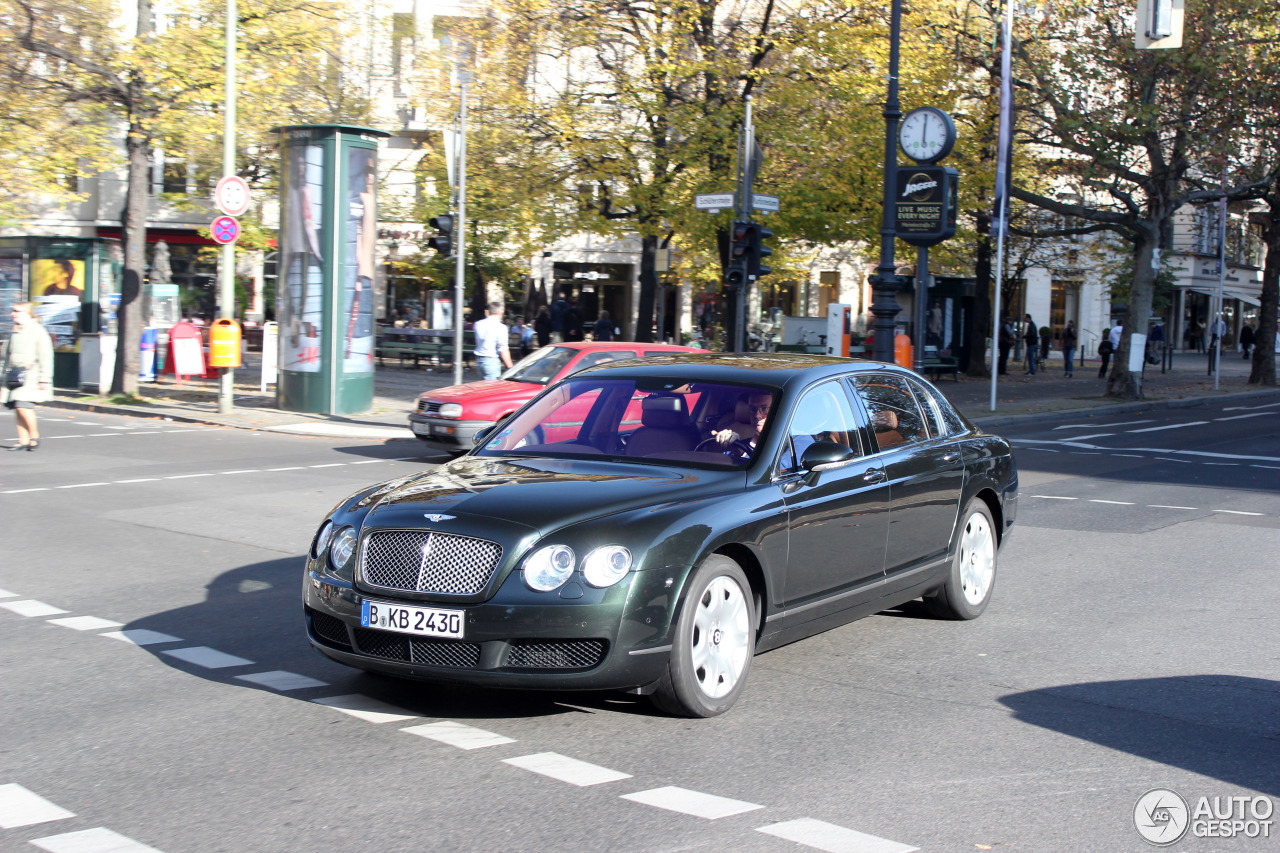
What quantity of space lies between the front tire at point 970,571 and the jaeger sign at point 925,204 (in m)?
13.7

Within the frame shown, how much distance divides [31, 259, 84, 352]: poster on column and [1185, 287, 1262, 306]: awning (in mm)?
54143

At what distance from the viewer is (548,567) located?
483 cm

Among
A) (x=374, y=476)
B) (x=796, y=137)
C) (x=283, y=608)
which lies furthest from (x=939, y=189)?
(x=283, y=608)

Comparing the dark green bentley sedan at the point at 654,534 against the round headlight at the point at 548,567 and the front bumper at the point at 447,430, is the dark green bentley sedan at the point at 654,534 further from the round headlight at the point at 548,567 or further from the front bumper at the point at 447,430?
the front bumper at the point at 447,430

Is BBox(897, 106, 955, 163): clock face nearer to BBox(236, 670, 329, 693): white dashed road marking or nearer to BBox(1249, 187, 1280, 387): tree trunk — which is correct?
BBox(236, 670, 329, 693): white dashed road marking

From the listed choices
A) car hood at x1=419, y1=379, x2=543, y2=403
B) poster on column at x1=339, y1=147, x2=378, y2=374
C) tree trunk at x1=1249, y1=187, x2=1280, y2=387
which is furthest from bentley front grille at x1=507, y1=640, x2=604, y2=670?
tree trunk at x1=1249, y1=187, x2=1280, y2=387

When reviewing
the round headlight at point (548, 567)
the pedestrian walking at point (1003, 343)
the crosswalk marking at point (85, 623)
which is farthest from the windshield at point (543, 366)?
the pedestrian walking at point (1003, 343)

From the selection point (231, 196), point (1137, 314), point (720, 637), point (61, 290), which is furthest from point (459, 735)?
point (1137, 314)

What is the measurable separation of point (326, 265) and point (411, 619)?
1709 cm

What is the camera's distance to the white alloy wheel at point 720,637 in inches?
203

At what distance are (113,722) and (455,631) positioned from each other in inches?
59.0

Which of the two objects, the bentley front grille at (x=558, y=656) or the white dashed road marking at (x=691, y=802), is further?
the bentley front grille at (x=558, y=656)

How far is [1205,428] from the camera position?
2302 cm

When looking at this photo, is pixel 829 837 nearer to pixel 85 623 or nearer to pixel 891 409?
pixel 891 409
